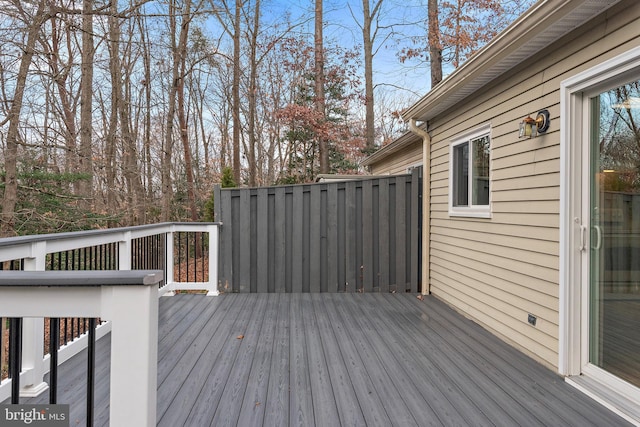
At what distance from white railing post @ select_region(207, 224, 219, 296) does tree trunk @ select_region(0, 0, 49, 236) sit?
4.00 meters

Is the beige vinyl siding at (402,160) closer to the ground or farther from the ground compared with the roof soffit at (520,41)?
closer to the ground

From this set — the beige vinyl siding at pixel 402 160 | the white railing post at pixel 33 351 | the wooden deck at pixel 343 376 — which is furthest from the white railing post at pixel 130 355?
the beige vinyl siding at pixel 402 160

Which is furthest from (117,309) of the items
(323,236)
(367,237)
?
(367,237)

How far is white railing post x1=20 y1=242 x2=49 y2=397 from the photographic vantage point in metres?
2.21

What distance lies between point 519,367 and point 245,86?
1129 cm

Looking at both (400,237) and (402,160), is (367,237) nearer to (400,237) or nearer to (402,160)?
(400,237)

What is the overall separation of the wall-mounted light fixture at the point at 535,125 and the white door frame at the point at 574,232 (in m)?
0.20

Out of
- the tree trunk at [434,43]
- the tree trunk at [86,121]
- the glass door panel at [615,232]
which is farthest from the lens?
the tree trunk at [434,43]

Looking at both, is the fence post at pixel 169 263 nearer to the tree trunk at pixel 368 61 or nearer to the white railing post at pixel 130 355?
the white railing post at pixel 130 355

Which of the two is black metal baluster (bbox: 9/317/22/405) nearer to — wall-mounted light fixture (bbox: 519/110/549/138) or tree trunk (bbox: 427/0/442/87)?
wall-mounted light fixture (bbox: 519/110/549/138)

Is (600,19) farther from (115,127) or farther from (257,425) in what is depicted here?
(115,127)

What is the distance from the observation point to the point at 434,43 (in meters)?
9.08

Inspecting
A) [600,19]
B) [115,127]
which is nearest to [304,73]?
[115,127]

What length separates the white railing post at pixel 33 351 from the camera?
7.24 feet
